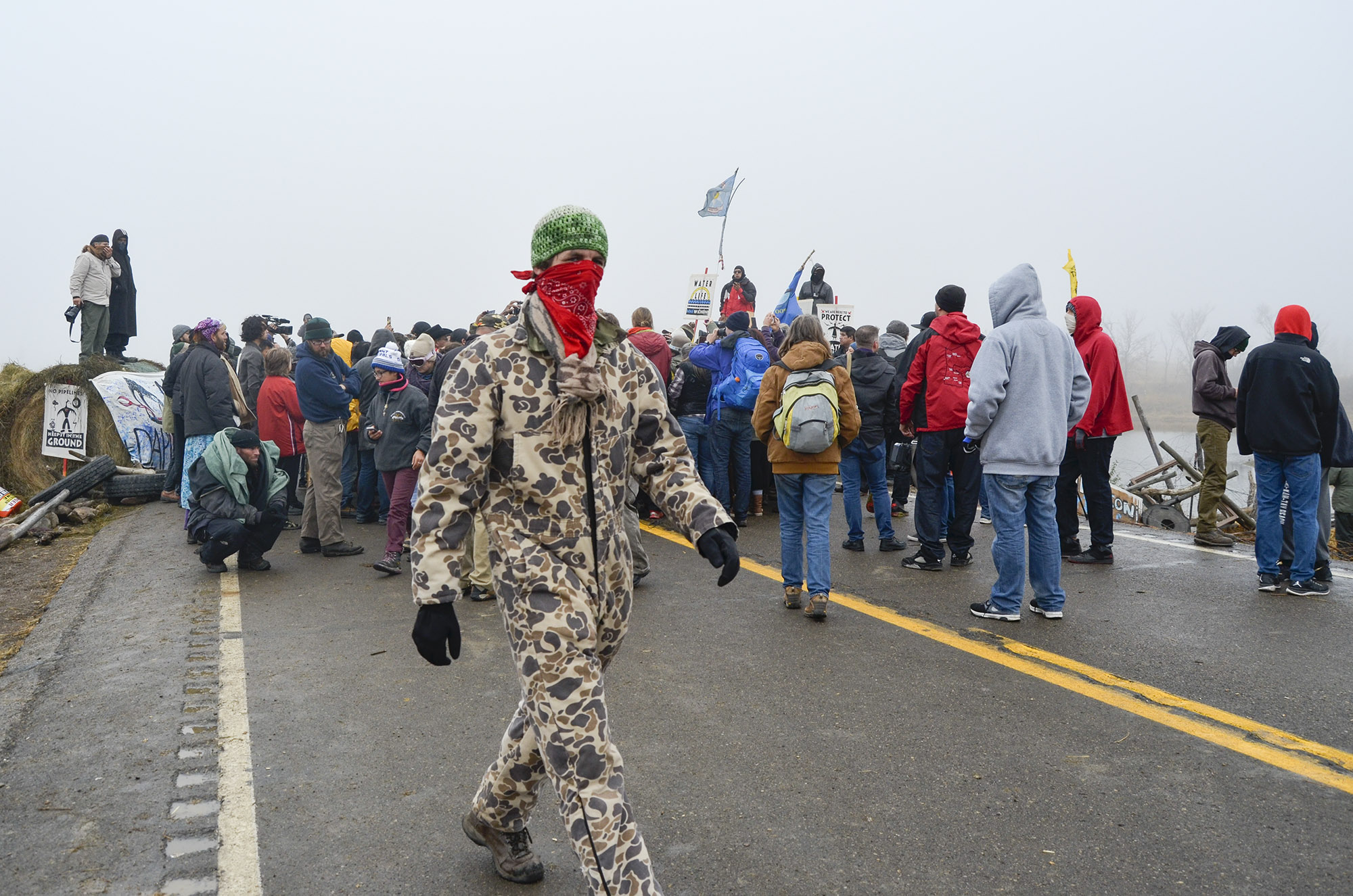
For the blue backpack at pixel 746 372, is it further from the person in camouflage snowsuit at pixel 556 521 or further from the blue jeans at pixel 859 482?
the person in camouflage snowsuit at pixel 556 521

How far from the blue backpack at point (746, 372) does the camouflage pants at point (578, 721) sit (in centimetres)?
650

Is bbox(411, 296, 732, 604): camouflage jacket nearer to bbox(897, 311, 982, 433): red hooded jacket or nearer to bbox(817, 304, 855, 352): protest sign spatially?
bbox(897, 311, 982, 433): red hooded jacket

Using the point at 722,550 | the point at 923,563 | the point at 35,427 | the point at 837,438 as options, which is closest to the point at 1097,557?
the point at 923,563

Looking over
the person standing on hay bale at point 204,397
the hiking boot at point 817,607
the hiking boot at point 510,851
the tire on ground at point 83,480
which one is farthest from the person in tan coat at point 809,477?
the tire on ground at point 83,480

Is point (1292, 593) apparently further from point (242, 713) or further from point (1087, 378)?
point (242, 713)

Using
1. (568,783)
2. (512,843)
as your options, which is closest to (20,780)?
(512,843)

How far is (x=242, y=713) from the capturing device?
14.7 ft

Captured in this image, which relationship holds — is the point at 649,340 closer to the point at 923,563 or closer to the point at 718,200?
the point at 923,563

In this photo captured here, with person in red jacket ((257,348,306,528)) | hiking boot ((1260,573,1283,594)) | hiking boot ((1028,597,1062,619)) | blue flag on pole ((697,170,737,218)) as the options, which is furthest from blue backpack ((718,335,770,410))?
blue flag on pole ((697,170,737,218))

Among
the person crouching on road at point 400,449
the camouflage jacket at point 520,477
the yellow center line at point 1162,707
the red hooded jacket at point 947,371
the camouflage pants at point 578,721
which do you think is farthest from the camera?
the person crouching on road at point 400,449

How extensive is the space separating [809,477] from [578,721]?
3.97 m

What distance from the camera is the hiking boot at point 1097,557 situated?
775 centimetres

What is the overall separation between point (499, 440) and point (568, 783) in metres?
0.94

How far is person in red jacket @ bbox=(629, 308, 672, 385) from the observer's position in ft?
29.7
